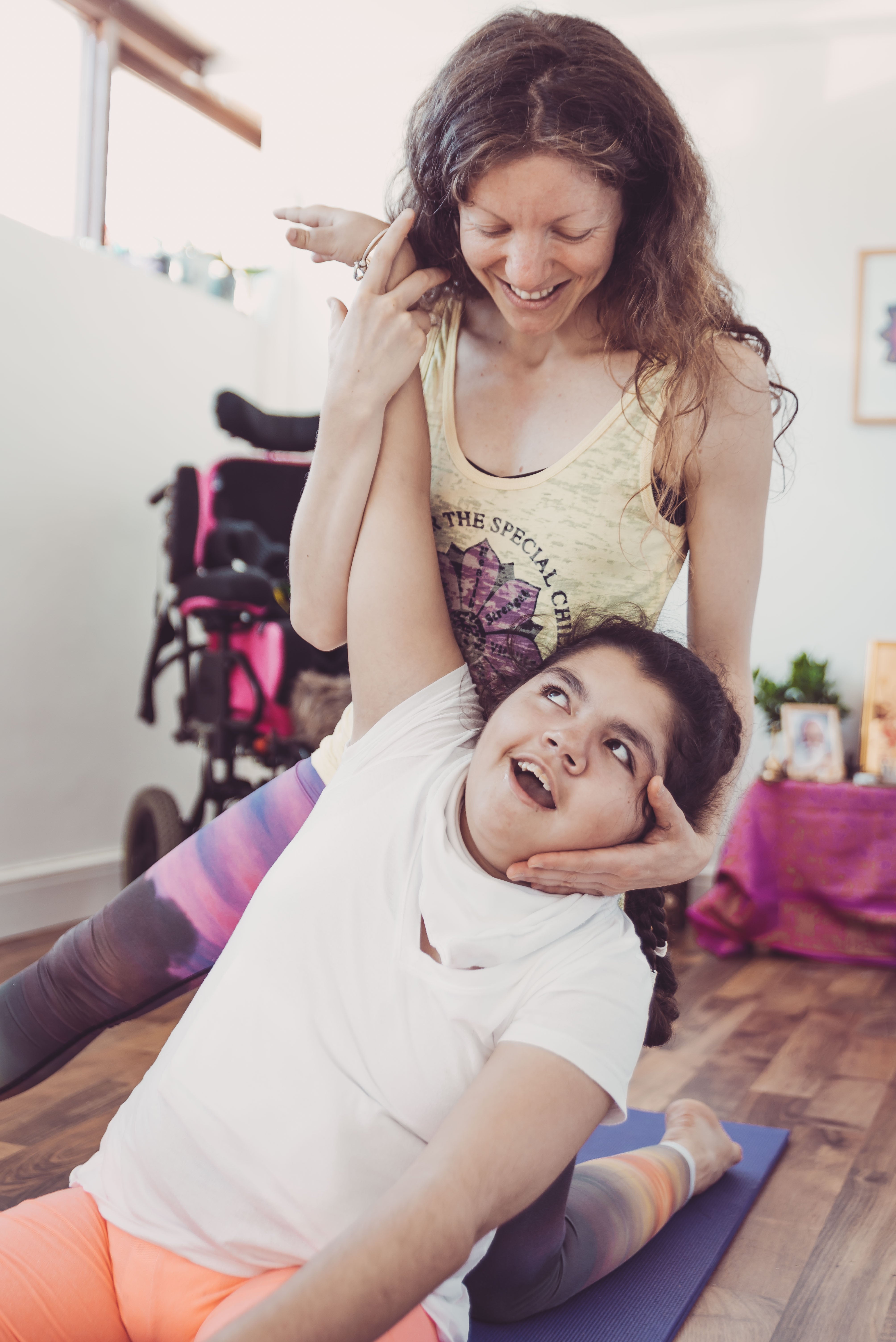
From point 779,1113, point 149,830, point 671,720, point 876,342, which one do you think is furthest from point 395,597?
point 876,342

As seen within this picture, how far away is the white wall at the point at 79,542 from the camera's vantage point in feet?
8.94

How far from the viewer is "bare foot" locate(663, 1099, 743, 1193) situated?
5.26ft

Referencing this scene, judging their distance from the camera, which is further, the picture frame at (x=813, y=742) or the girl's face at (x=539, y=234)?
the picture frame at (x=813, y=742)

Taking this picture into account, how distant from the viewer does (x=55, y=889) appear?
113 inches

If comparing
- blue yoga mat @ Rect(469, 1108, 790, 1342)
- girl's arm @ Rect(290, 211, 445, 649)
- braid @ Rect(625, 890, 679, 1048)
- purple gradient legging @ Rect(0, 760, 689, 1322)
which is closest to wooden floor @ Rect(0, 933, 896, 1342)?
blue yoga mat @ Rect(469, 1108, 790, 1342)

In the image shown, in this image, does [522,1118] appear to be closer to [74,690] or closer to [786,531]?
[74,690]

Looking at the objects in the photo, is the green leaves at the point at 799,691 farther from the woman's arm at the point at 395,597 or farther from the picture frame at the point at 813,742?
the woman's arm at the point at 395,597

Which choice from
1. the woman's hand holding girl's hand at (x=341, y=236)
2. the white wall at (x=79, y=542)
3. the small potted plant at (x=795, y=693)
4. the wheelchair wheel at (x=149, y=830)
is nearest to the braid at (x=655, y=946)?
the woman's hand holding girl's hand at (x=341, y=236)

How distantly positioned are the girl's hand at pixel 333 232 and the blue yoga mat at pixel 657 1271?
3.67 ft

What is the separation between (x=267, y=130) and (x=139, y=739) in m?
2.07

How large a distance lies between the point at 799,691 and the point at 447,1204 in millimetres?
2716

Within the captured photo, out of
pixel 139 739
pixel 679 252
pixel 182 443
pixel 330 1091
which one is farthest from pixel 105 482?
pixel 330 1091

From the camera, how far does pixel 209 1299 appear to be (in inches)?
34.0

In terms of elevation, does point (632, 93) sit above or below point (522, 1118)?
above
